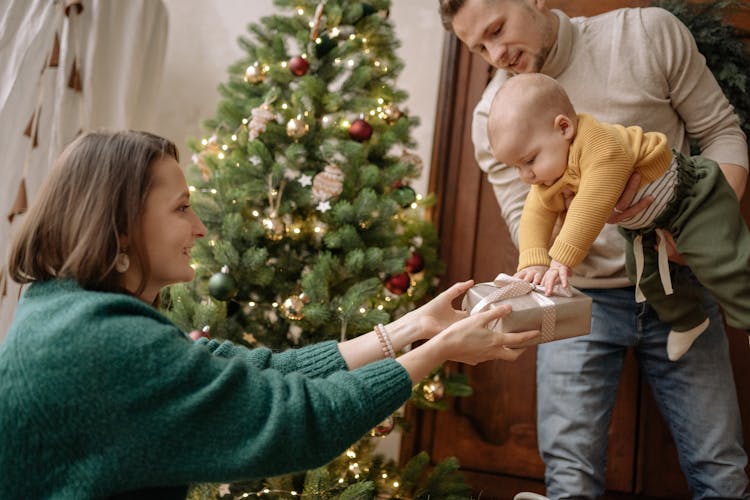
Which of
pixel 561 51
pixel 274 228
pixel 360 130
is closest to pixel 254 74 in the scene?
pixel 360 130

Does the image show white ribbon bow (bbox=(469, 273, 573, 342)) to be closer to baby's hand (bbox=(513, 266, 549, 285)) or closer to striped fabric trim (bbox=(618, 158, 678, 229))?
baby's hand (bbox=(513, 266, 549, 285))

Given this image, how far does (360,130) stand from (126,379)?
4.13ft

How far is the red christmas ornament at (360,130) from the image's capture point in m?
2.05

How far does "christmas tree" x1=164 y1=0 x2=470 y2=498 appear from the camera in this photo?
1.96m

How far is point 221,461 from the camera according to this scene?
973mm

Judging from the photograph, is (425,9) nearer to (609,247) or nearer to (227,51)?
(227,51)

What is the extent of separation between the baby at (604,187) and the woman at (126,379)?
491 millimetres

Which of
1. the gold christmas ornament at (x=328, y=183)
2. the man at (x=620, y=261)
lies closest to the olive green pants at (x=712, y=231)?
the man at (x=620, y=261)

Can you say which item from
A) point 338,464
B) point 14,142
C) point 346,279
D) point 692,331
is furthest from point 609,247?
point 14,142

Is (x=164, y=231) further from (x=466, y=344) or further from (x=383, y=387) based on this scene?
(x=466, y=344)

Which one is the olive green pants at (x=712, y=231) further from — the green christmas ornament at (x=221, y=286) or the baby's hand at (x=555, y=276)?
the green christmas ornament at (x=221, y=286)

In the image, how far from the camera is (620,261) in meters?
1.75

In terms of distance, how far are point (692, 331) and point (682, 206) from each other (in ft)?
1.07

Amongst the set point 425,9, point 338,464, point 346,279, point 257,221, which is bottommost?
point 338,464
